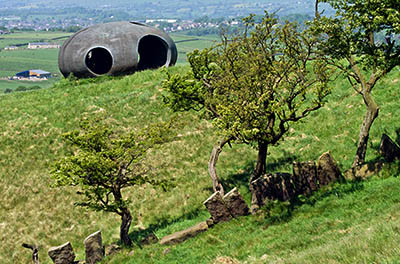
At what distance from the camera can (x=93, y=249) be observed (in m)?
20.2

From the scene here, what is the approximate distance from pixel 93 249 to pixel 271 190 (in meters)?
8.71

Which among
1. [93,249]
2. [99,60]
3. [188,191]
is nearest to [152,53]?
[99,60]

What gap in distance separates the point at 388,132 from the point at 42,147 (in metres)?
24.0

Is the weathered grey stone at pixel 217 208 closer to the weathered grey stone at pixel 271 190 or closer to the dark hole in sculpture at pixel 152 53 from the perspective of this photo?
the weathered grey stone at pixel 271 190

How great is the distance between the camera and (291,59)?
838 inches

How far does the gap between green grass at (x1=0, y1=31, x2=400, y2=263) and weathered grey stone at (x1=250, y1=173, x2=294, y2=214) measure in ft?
3.82

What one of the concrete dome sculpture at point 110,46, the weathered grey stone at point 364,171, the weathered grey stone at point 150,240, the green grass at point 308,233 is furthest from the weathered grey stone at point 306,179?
the concrete dome sculpture at point 110,46

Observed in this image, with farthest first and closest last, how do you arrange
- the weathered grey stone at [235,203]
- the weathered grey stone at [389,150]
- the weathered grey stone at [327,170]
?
the weathered grey stone at [389,150] → the weathered grey stone at [327,170] → the weathered grey stone at [235,203]

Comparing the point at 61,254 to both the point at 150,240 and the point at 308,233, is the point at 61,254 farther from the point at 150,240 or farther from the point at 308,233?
the point at 308,233

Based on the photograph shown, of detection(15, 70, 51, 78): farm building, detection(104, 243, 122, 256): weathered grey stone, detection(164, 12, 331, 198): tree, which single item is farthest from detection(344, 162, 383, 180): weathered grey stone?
detection(15, 70, 51, 78): farm building

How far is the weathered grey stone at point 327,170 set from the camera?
21.2 meters

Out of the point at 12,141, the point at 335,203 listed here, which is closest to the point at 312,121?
the point at 335,203

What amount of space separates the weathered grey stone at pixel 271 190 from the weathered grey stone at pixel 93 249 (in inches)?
287

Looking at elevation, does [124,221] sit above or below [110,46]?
below
